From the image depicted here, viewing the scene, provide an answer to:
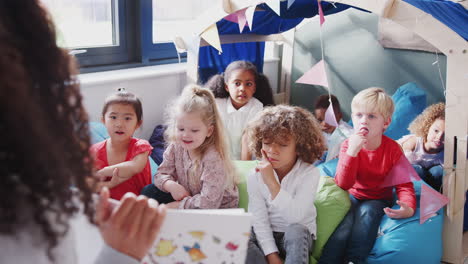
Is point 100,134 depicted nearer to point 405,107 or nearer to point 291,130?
point 291,130

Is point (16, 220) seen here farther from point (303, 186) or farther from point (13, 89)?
point (303, 186)

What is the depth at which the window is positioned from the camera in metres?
2.58

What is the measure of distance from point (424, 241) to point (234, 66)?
1.40m

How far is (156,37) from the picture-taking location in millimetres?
3082

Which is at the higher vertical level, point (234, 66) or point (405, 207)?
point (234, 66)

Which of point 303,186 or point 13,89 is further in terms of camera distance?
point 303,186

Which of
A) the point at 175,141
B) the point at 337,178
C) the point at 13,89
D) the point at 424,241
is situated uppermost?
the point at 13,89

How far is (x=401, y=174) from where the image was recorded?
71.9 inches

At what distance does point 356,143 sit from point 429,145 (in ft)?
1.82

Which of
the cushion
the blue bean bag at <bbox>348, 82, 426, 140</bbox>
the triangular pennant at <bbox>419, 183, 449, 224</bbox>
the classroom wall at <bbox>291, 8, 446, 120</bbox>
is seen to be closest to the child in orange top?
the cushion

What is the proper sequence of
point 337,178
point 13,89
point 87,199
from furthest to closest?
point 337,178 < point 87,199 < point 13,89

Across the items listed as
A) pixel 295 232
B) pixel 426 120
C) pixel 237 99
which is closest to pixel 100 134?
pixel 237 99

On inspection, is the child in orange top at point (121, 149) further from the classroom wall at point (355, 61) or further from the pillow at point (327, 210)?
the classroom wall at point (355, 61)

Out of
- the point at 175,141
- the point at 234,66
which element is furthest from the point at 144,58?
the point at 175,141
